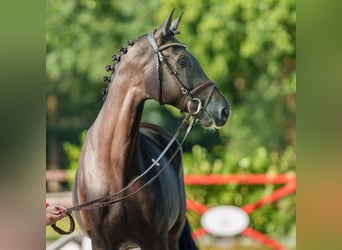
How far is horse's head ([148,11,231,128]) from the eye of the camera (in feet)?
8.02

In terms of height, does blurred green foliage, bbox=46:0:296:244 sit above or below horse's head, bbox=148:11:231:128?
above

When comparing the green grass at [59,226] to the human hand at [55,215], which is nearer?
the human hand at [55,215]

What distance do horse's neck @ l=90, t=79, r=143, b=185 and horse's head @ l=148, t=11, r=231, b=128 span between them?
0.28ft

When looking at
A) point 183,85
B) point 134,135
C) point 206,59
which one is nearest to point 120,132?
point 134,135

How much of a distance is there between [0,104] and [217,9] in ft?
23.7

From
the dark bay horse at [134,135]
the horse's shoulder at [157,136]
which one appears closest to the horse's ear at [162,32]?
the dark bay horse at [134,135]

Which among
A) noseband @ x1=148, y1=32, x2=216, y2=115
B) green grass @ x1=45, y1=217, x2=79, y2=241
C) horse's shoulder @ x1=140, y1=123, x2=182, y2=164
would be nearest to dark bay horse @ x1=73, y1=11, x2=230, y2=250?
noseband @ x1=148, y1=32, x2=216, y2=115

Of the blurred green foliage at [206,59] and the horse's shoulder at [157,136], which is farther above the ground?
the blurred green foliage at [206,59]

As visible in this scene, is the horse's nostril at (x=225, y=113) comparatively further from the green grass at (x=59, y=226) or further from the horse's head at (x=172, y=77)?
the green grass at (x=59, y=226)

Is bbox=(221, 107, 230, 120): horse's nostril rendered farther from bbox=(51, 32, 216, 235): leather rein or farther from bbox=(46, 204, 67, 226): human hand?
bbox=(46, 204, 67, 226): human hand

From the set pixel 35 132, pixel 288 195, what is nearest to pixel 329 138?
pixel 35 132

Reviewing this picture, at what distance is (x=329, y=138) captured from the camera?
1.16 metres

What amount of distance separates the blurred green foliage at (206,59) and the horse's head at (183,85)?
5232mm

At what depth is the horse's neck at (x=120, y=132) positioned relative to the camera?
8.33 ft
